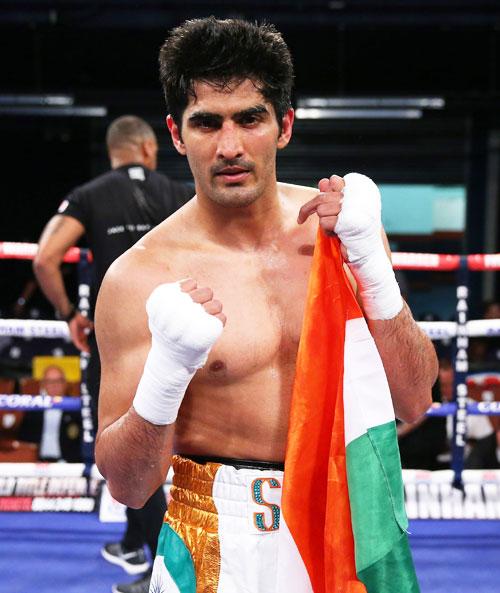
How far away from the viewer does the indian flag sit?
4.58 ft

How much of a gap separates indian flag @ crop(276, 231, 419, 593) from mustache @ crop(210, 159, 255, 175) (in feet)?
0.57

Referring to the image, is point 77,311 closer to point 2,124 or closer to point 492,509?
point 492,509

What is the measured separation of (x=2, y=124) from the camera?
9.42m

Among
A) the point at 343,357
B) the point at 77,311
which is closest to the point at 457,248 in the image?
the point at 77,311

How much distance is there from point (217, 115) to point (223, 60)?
98 mm

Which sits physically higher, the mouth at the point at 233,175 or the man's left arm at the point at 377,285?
the mouth at the point at 233,175

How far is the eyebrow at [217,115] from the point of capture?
57.7 inches

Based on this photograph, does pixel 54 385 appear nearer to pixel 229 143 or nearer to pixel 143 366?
pixel 143 366

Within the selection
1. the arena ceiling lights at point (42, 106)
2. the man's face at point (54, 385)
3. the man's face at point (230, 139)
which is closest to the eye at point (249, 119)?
the man's face at point (230, 139)

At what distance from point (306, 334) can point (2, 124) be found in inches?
343

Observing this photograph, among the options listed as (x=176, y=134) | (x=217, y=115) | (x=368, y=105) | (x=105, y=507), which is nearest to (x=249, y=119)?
(x=217, y=115)

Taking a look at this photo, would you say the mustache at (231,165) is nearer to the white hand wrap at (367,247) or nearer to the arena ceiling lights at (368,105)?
the white hand wrap at (367,247)

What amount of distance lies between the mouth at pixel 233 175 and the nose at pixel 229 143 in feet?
0.10

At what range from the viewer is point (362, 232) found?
1.38 meters
